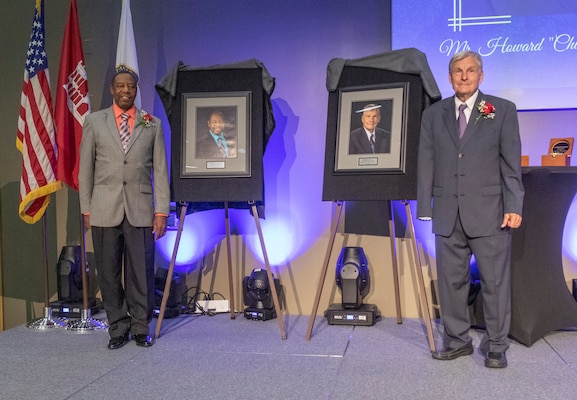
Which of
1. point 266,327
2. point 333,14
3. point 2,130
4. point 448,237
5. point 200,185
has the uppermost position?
point 333,14

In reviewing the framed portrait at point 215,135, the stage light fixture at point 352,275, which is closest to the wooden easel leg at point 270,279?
the framed portrait at point 215,135

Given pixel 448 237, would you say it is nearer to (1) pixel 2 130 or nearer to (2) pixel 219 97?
(2) pixel 219 97

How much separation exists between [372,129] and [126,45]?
6.32 feet

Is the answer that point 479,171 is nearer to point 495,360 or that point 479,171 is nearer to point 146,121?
point 495,360

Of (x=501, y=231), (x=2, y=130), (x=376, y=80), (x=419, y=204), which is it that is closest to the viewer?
(x=501, y=231)

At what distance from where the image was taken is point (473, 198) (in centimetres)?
281

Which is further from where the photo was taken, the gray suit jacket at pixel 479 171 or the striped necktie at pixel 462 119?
the striped necktie at pixel 462 119

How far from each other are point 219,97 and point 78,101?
1133 millimetres

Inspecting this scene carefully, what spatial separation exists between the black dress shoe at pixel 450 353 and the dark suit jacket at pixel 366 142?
3.83 feet

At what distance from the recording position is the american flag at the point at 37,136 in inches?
150

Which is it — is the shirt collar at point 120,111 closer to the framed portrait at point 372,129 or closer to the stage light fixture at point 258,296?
the framed portrait at point 372,129

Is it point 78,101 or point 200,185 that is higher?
point 78,101

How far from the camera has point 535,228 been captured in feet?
10.4

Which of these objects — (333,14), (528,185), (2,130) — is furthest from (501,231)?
(2,130)
